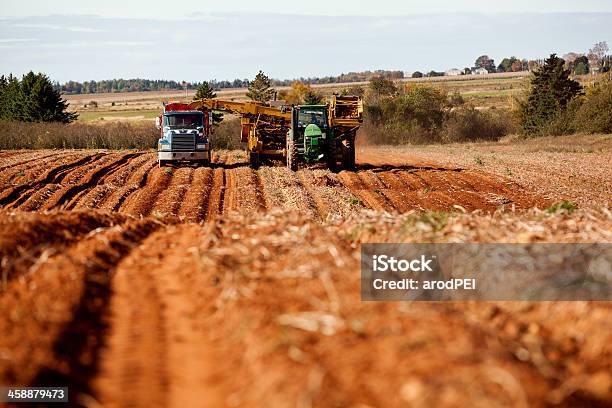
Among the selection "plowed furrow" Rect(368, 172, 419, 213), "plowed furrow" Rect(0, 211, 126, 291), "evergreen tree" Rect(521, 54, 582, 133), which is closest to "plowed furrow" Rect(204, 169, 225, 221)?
"plowed furrow" Rect(368, 172, 419, 213)

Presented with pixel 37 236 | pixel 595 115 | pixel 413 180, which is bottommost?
pixel 413 180

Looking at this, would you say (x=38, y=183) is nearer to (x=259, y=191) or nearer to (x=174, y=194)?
(x=174, y=194)

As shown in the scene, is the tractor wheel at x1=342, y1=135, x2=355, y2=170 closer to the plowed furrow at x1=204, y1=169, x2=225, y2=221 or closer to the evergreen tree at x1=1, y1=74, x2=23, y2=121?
the plowed furrow at x1=204, y1=169, x2=225, y2=221

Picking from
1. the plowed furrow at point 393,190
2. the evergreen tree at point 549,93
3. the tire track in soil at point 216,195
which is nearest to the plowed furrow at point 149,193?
the tire track in soil at point 216,195

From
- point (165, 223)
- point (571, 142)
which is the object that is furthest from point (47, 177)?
point (571, 142)

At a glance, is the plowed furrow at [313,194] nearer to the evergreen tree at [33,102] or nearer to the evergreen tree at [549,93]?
the evergreen tree at [33,102]

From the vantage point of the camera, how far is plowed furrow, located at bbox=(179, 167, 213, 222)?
22.5 metres

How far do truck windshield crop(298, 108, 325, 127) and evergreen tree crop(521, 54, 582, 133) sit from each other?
4056 cm

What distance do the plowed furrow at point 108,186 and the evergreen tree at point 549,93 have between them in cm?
4209

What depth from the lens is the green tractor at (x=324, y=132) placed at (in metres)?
32.9

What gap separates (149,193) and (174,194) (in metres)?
0.96

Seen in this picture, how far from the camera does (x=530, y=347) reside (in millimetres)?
5992

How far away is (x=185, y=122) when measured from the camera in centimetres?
3422

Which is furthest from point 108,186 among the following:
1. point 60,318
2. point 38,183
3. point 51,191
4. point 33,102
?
point 33,102
